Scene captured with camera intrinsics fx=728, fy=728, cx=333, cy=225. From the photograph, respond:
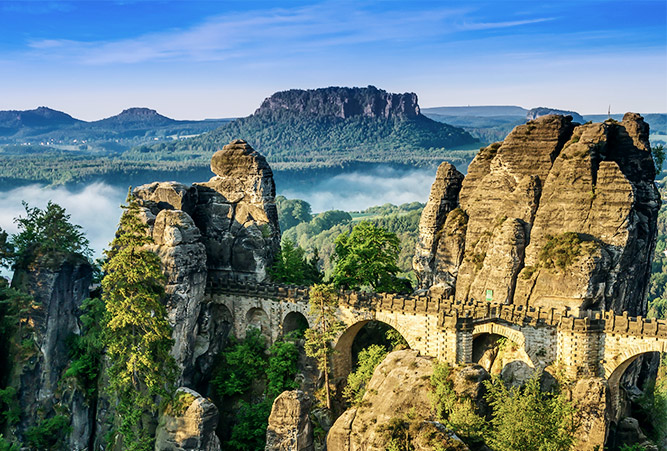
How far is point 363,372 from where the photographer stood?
48.8 m

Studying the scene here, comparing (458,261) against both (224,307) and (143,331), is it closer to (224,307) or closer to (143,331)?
(224,307)

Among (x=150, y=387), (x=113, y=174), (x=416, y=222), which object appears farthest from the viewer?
(x=113, y=174)

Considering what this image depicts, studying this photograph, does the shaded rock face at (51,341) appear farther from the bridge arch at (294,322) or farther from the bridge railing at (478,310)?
the bridge arch at (294,322)

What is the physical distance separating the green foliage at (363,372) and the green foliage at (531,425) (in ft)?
35.8

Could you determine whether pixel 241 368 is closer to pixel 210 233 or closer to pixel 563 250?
pixel 210 233

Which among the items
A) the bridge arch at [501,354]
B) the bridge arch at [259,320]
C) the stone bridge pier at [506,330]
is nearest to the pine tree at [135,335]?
the bridge arch at [259,320]

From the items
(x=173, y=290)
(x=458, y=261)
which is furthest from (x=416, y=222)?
(x=173, y=290)

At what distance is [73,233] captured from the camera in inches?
2148

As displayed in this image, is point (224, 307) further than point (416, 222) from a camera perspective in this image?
No

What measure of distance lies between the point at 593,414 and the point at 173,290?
27.5 m

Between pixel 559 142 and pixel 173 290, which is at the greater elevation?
pixel 559 142

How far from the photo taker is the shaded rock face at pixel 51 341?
50000 millimetres

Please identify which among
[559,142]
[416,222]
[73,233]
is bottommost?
[416,222]

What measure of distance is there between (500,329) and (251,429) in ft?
58.3
